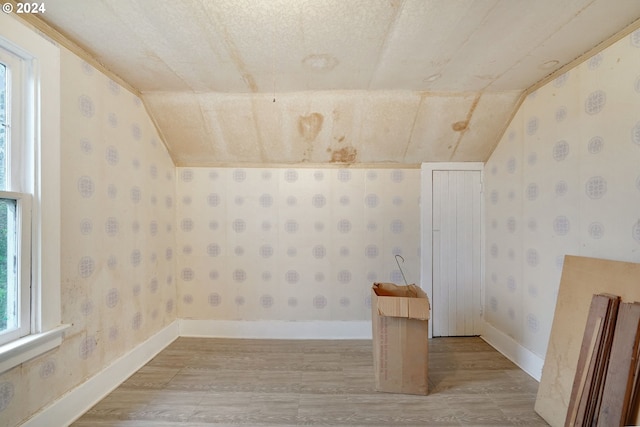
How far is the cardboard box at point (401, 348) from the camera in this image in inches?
67.9

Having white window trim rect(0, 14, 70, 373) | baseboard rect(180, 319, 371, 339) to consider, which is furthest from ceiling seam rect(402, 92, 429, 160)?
white window trim rect(0, 14, 70, 373)

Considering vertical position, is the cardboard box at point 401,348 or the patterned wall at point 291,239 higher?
the patterned wall at point 291,239

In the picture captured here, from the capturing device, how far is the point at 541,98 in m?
1.93

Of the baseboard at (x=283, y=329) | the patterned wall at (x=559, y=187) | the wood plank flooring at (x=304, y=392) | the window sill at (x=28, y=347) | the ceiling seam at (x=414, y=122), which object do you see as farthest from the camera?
the baseboard at (x=283, y=329)

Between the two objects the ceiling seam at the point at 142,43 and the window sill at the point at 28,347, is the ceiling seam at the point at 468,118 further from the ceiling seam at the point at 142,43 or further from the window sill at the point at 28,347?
the window sill at the point at 28,347

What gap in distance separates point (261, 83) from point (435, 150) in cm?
165

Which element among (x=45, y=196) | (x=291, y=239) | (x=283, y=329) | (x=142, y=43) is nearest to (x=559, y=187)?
(x=291, y=239)

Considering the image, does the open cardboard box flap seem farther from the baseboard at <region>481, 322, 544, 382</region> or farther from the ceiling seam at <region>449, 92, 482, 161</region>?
the ceiling seam at <region>449, 92, 482, 161</region>

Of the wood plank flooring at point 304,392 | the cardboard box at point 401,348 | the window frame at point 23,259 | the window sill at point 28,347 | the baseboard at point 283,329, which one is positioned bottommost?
the wood plank flooring at point 304,392

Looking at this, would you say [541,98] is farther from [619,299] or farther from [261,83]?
[261,83]

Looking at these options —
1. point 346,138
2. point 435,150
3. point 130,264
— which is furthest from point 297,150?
point 130,264

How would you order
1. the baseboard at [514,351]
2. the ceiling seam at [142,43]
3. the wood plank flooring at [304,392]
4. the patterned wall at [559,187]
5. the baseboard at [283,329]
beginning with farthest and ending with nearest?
1. the baseboard at [283,329]
2. the baseboard at [514,351]
3. the wood plank flooring at [304,392]
4. the patterned wall at [559,187]
5. the ceiling seam at [142,43]

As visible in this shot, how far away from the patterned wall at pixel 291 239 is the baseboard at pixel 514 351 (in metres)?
0.81

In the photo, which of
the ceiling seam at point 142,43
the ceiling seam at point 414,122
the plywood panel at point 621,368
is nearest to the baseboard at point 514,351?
the plywood panel at point 621,368
